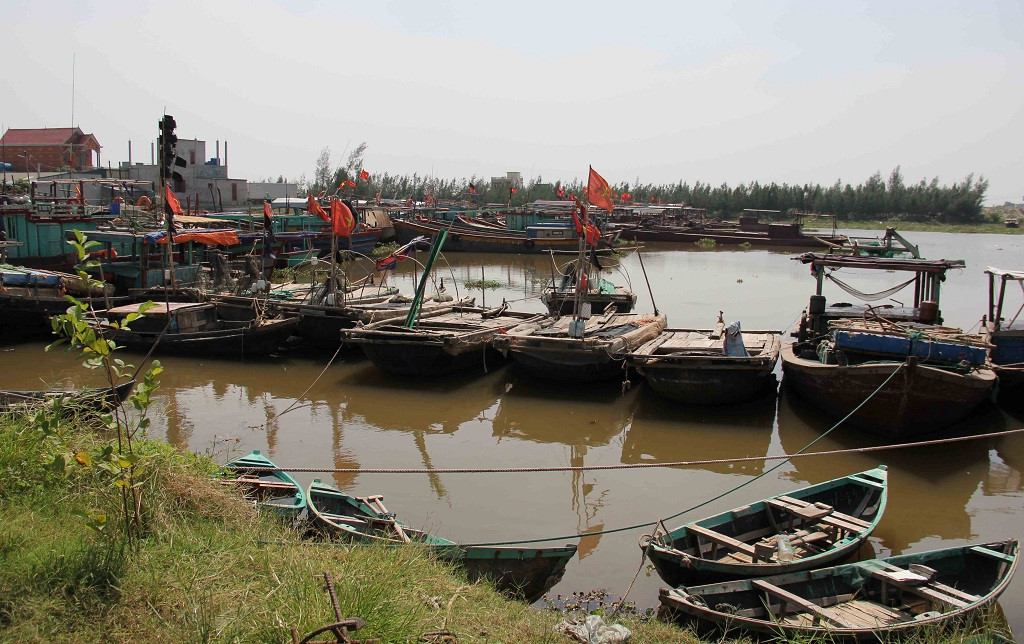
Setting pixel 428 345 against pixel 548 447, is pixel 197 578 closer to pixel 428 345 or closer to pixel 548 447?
pixel 548 447

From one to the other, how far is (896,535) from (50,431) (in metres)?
7.58

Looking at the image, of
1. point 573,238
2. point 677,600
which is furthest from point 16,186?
point 677,600

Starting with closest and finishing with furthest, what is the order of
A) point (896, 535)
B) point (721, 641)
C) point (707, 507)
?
point (721, 641)
point (896, 535)
point (707, 507)

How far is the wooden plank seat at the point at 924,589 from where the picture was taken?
5.39 m

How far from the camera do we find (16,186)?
31703mm

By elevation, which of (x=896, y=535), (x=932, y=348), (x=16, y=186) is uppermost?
(x=16, y=186)

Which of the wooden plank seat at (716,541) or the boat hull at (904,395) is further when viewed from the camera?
the boat hull at (904,395)

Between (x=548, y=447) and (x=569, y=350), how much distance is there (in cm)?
221

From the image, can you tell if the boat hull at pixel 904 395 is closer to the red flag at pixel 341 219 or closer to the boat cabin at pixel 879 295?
the boat cabin at pixel 879 295

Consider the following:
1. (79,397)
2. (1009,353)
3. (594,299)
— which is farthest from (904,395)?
(79,397)

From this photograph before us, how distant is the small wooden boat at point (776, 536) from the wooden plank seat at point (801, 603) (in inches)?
5.8

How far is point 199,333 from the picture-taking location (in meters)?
14.9

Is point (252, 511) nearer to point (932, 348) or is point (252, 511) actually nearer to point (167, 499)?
point (167, 499)

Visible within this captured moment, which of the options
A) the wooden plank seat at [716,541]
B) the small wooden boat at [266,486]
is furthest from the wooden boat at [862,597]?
the small wooden boat at [266,486]
